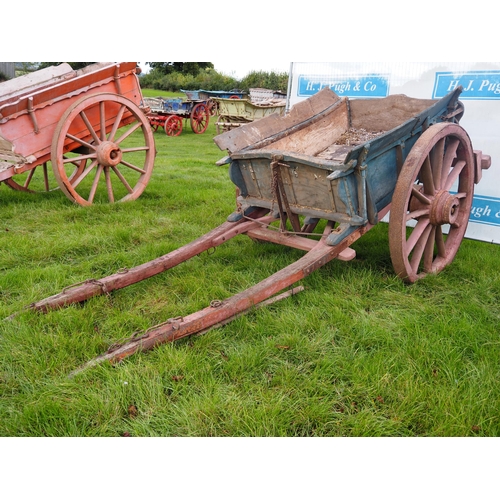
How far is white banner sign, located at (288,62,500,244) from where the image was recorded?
4309 mm

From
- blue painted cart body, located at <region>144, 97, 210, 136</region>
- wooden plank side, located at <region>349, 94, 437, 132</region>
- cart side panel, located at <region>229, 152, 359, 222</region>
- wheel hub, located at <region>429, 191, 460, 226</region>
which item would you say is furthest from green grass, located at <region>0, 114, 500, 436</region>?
blue painted cart body, located at <region>144, 97, 210, 136</region>

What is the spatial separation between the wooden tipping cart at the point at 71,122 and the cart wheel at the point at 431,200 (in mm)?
3671

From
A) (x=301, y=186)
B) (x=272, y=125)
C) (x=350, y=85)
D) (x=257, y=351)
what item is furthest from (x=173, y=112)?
(x=257, y=351)

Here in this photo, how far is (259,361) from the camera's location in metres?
2.49

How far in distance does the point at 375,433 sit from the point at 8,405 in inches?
66.2

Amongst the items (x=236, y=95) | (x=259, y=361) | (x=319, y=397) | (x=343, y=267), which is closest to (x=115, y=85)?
(x=343, y=267)

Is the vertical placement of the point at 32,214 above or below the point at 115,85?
below

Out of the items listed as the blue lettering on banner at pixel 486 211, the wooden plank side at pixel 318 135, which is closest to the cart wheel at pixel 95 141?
the wooden plank side at pixel 318 135

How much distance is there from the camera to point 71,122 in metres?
5.20

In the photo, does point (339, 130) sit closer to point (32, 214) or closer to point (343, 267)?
point (343, 267)

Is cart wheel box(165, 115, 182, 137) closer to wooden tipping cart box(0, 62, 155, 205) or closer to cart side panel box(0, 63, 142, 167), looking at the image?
wooden tipping cart box(0, 62, 155, 205)

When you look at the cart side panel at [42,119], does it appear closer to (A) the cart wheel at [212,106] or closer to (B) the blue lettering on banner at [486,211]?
(B) the blue lettering on banner at [486,211]

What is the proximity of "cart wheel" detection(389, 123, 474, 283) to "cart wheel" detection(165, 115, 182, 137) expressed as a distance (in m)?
12.5

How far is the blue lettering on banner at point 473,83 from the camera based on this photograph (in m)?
4.25
